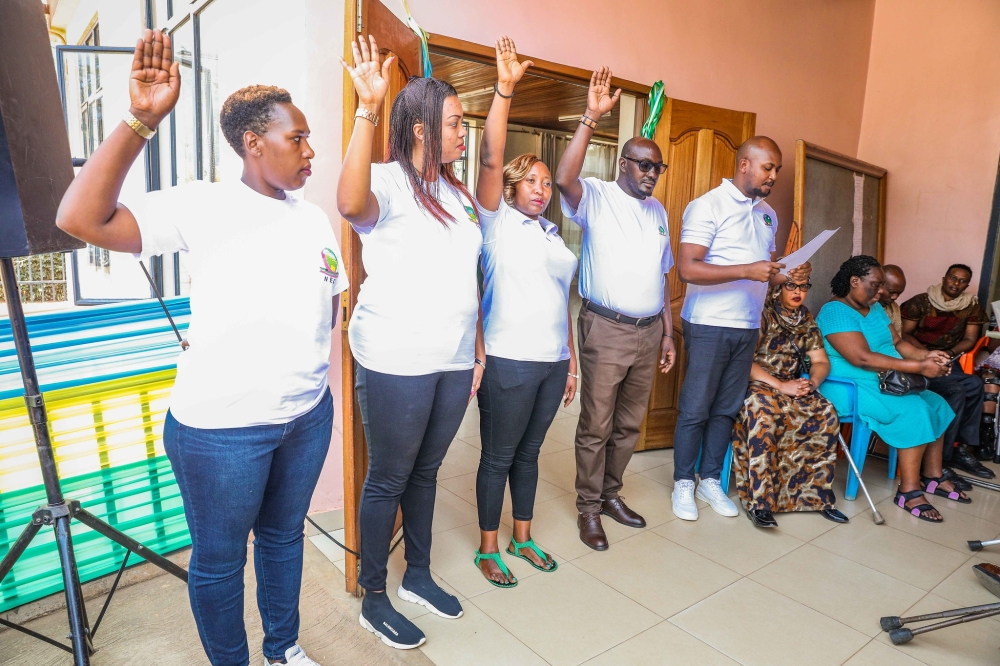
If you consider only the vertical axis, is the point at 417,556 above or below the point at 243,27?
below

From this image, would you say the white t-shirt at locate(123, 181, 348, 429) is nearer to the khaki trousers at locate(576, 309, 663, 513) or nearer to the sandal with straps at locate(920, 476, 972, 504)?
the khaki trousers at locate(576, 309, 663, 513)

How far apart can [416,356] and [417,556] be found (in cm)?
75

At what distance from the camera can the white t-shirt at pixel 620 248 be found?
2488mm

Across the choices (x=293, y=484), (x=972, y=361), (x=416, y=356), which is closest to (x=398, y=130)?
(x=416, y=356)

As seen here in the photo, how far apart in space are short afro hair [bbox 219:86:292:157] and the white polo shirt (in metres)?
1.98

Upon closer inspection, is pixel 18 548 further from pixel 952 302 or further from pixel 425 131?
pixel 952 302

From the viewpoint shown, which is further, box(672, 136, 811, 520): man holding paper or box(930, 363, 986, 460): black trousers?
box(930, 363, 986, 460): black trousers

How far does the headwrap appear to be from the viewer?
13.6ft

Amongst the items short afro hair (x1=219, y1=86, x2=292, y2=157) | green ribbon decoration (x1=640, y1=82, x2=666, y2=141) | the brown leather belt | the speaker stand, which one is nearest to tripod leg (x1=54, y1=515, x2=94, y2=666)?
the speaker stand

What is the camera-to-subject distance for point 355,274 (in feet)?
6.47

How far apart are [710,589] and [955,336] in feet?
10.1

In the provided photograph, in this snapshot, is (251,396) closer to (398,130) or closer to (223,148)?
(398,130)

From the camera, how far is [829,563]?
2.48 meters

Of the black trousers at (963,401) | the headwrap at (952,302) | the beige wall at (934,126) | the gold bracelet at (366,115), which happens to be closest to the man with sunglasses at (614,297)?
the gold bracelet at (366,115)
